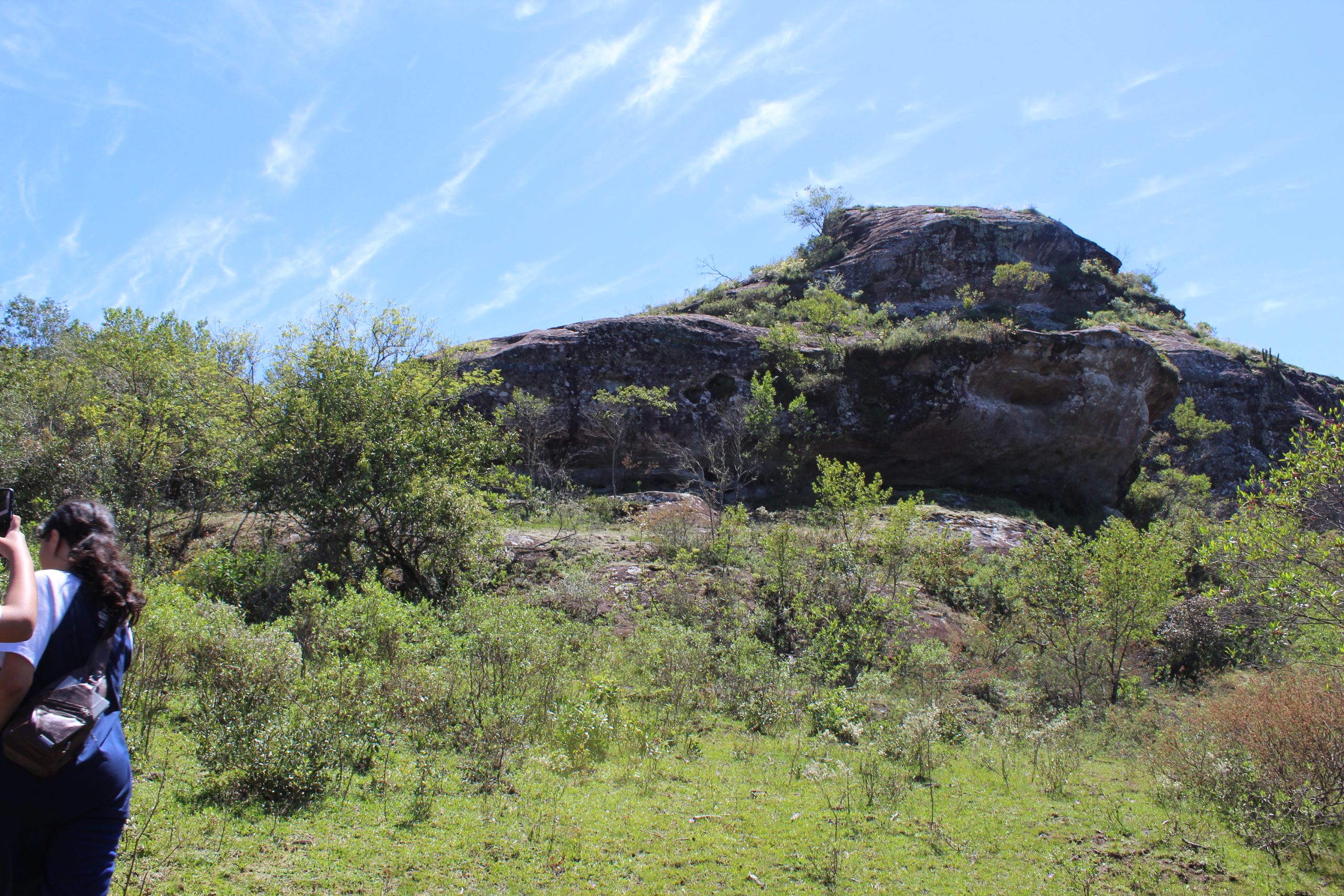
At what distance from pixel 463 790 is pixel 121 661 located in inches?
190

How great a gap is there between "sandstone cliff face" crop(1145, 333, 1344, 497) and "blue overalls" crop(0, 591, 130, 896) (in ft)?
156

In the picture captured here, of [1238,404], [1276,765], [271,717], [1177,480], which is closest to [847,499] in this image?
[1276,765]

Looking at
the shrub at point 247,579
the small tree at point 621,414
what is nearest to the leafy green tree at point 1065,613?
the small tree at point 621,414

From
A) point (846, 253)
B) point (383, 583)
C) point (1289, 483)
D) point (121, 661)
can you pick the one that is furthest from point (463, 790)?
point (846, 253)

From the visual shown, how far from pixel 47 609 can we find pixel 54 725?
17.9 inches

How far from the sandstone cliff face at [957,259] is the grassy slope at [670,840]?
35.5 metres

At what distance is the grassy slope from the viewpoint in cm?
533

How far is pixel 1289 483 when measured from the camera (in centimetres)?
907

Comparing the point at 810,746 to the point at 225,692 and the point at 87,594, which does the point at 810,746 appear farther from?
the point at 87,594

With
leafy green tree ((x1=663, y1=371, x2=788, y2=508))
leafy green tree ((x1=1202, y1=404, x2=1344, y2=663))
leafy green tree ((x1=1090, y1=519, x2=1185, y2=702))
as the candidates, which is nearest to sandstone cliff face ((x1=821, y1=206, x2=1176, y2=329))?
leafy green tree ((x1=663, y1=371, x2=788, y2=508))

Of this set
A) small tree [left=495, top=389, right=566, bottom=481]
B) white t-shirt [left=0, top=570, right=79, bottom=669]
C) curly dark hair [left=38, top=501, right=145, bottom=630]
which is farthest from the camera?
small tree [left=495, top=389, right=566, bottom=481]

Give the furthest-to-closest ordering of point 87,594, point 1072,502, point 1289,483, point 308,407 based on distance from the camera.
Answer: point 1072,502, point 308,407, point 1289,483, point 87,594

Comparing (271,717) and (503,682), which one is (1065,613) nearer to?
(503,682)

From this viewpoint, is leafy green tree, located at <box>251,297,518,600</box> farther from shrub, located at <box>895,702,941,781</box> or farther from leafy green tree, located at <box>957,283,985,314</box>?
leafy green tree, located at <box>957,283,985,314</box>
